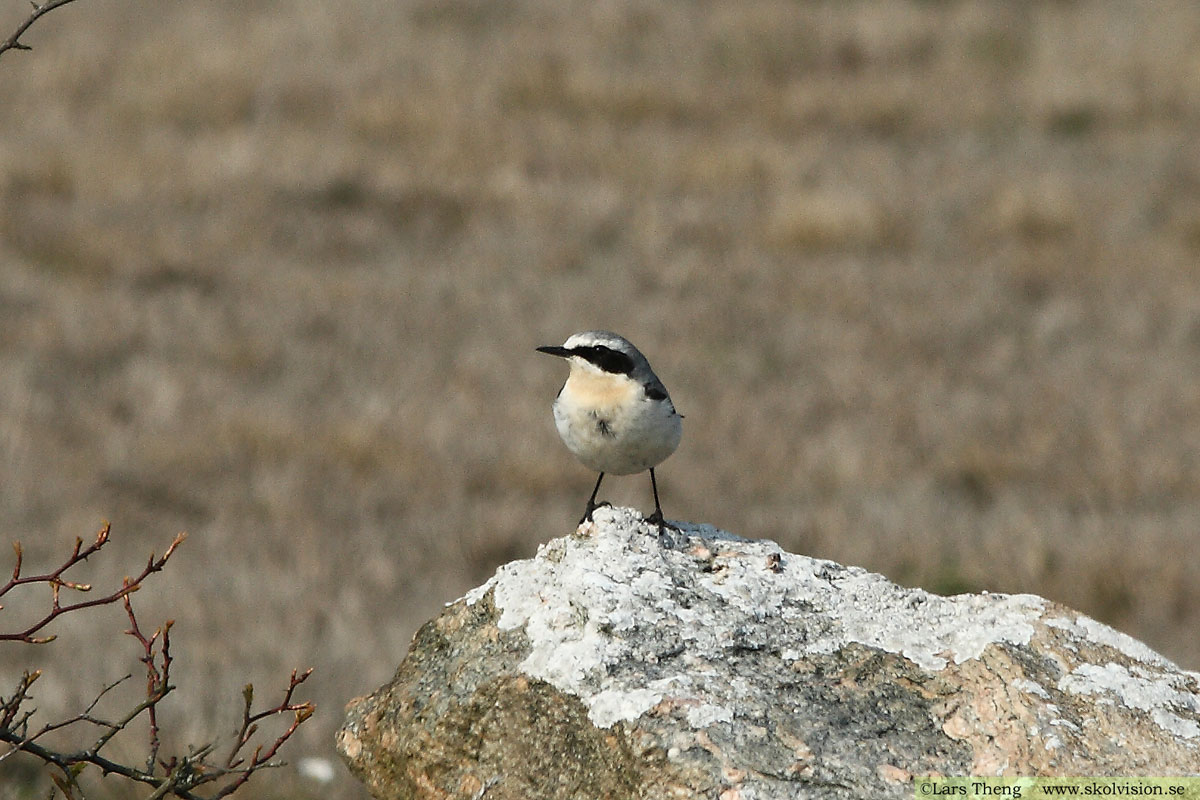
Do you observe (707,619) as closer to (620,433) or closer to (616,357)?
(620,433)

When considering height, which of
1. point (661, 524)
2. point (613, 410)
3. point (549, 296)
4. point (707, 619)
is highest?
point (613, 410)

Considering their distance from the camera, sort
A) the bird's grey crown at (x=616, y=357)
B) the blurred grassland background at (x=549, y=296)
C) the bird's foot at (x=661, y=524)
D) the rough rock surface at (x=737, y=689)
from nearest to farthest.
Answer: the rough rock surface at (x=737, y=689) < the bird's foot at (x=661, y=524) < the bird's grey crown at (x=616, y=357) < the blurred grassland background at (x=549, y=296)

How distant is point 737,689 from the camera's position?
11.4ft

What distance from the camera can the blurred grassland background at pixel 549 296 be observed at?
9.96m

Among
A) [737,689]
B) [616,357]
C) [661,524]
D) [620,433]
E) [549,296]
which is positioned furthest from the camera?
[549,296]

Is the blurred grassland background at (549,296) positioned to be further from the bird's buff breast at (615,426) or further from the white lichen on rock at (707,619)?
the white lichen on rock at (707,619)

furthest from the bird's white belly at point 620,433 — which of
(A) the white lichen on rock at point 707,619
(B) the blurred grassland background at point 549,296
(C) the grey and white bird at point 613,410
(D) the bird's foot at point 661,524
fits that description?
(B) the blurred grassland background at point 549,296

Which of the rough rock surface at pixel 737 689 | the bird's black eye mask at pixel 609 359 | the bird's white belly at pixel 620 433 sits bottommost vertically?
the rough rock surface at pixel 737 689

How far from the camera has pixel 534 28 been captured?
21.7m

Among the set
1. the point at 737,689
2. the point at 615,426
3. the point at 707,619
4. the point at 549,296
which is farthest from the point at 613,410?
the point at 549,296

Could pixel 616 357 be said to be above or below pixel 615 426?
above

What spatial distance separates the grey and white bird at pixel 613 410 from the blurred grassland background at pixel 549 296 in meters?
2.72

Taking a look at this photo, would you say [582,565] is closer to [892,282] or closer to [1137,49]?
[892,282]

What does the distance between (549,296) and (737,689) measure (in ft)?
37.7
